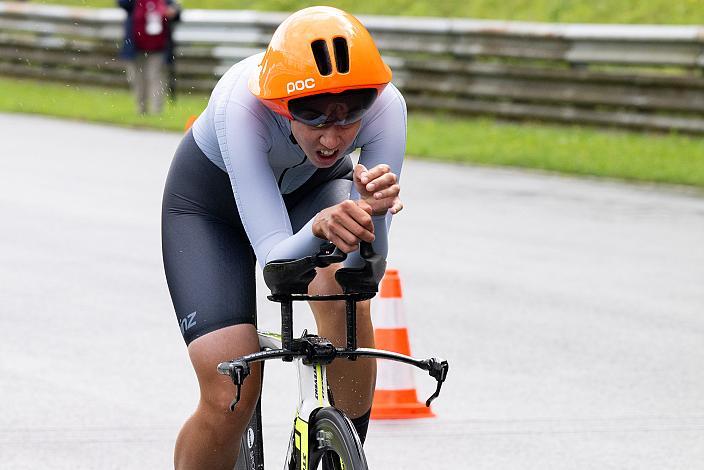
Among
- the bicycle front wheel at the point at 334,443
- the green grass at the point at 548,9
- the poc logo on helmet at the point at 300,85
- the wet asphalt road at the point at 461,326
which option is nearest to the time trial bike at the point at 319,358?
the bicycle front wheel at the point at 334,443

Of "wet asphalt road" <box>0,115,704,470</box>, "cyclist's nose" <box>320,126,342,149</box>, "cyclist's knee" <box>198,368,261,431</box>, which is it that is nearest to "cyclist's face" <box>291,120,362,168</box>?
"cyclist's nose" <box>320,126,342,149</box>

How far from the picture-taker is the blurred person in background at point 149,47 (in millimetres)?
22453

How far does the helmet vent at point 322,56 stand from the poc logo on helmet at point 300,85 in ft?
0.12

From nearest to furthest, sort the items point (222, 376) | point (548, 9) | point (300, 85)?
point (300, 85)
point (222, 376)
point (548, 9)

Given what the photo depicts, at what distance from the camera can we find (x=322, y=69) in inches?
168

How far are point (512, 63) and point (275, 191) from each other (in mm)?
17601

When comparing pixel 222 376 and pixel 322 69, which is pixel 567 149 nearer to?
pixel 222 376

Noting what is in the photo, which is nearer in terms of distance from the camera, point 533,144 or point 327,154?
point 327,154

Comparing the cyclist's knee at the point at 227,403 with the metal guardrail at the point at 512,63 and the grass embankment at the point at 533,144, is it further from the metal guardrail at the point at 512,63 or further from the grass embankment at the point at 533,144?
the metal guardrail at the point at 512,63

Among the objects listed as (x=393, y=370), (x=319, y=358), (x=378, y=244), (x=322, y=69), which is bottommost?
(x=393, y=370)

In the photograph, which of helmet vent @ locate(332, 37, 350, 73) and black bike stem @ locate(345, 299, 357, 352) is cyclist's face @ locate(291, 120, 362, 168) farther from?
black bike stem @ locate(345, 299, 357, 352)

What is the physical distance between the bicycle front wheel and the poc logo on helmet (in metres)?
0.84

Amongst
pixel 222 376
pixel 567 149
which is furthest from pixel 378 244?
pixel 567 149

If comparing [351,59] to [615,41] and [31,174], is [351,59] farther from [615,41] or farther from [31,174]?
[615,41]
